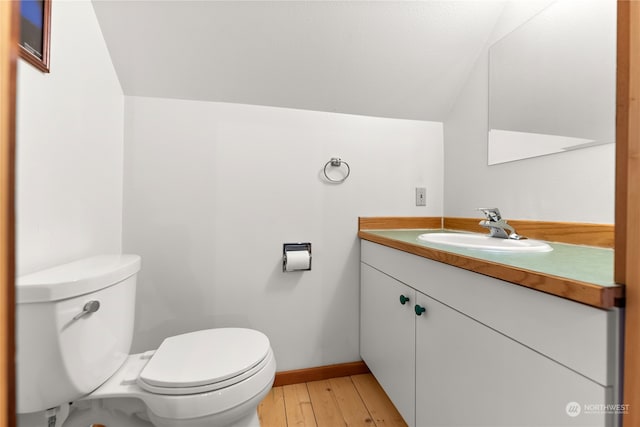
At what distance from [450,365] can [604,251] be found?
628 mm

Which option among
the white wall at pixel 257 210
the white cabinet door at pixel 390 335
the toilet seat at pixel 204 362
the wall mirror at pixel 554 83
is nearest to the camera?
the toilet seat at pixel 204 362

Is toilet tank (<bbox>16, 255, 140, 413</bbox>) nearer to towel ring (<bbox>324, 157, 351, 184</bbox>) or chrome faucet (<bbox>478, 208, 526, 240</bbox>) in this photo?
towel ring (<bbox>324, 157, 351, 184</bbox>)

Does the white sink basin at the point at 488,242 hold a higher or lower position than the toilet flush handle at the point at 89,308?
higher

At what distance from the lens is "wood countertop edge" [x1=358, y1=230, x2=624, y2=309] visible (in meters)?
0.43

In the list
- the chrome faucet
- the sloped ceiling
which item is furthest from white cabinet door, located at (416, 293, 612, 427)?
the sloped ceiling

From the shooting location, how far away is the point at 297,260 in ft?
4.66

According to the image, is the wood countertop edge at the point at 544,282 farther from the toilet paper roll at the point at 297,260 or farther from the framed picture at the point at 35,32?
the framed picture at the point at 35,32

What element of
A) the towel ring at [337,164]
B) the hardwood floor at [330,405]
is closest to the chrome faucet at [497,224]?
the towel ring at [337,164]

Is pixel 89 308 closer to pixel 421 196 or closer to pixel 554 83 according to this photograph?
pixel 421 196

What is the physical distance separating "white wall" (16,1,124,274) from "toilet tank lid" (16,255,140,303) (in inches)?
1.9

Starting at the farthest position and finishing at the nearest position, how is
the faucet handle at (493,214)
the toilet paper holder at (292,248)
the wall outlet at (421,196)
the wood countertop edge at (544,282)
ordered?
the wall outlet at (421,196), the toilet paper holder at (292,248), the faucet handle at (493,214), the wood countertop edge at (544,282)

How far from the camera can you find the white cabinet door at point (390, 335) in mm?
1051

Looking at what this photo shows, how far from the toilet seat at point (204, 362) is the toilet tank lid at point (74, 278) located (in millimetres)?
320

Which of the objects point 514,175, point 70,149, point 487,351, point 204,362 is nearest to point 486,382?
point 487,351
